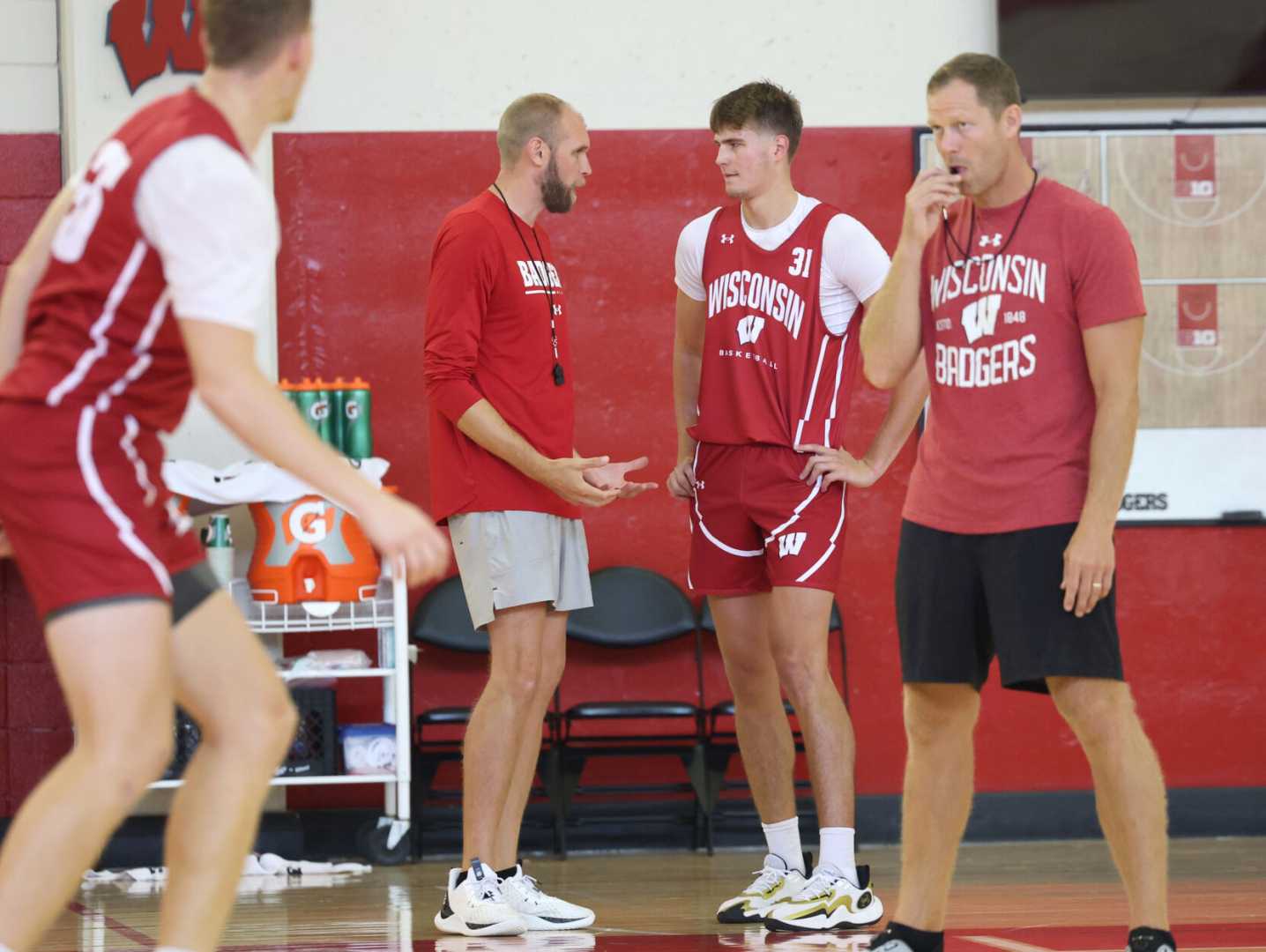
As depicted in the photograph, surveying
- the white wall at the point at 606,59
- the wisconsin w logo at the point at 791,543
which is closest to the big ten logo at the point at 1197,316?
the white wall at the point at 606,59

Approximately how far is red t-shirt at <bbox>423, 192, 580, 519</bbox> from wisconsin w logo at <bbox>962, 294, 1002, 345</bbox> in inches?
50.7

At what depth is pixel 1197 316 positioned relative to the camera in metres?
5.82

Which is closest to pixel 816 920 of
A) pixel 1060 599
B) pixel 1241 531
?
pixel 1060 599

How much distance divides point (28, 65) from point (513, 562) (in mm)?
3117

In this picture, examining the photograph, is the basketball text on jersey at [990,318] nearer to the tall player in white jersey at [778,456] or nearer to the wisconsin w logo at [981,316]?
the wisconsin w logo at [981,316]

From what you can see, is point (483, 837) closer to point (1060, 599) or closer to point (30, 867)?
point (1060, 599)

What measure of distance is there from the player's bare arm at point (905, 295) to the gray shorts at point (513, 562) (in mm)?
1053

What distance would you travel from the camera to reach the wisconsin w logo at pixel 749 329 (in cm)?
404

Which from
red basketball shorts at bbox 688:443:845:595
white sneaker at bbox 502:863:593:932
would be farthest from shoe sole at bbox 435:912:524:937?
red basketball shorts at bbox 688:443:845:595

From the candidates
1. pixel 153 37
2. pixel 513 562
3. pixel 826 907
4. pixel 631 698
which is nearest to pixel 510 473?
pixel 513 562

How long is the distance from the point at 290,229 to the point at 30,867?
3946mm

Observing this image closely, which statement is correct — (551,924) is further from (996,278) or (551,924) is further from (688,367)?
(996,278)

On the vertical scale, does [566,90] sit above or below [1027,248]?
above

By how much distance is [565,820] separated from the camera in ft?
18.6
